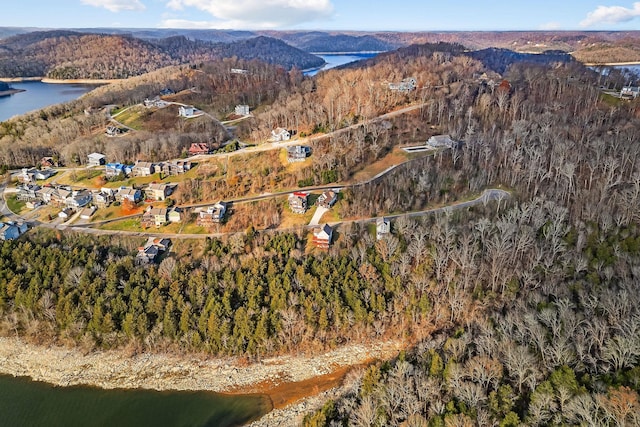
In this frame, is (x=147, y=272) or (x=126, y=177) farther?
(x=126, y=177)

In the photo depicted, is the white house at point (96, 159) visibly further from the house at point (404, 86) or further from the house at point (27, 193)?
the house at point (404, 86)

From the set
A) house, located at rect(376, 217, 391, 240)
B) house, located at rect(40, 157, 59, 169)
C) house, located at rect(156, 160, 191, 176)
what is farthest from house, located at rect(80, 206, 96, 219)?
house, located at rect(376, 217, 391, 240)

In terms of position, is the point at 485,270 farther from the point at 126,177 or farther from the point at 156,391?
the point at 126,177

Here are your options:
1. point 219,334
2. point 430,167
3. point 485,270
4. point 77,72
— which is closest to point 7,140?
point 219,334

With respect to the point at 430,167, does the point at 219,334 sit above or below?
below

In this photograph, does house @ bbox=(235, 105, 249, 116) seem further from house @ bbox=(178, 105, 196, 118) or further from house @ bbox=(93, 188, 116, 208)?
house @ bbox=(93, 188, 116, 208)

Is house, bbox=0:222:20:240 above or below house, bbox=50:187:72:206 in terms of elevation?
below
